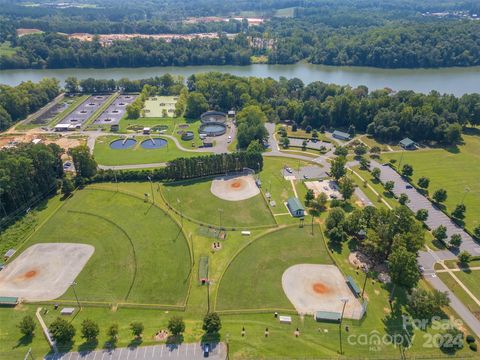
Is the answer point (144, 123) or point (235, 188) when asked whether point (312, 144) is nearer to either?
point (235, 188)

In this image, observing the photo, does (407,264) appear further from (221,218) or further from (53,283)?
(53,283)

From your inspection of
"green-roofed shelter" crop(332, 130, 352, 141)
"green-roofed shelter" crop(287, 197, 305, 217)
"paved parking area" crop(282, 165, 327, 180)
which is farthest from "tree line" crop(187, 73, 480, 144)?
"green-roofed shelter" crop(287, 197, 305, 217)

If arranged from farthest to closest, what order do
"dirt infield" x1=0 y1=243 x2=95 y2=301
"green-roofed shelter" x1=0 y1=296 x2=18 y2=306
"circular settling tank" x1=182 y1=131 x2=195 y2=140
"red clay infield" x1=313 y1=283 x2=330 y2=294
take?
"circular settling tank" x1=182 y1=131 x2=195 y2=140
"dirt infield" x1=0 y1=243 x2=95 y2=301
"red clay infield" x1=313 y1=283 x2=330 y2=294
"green-roofed shelter" x1=0 y1=296 x2=18 y2=306

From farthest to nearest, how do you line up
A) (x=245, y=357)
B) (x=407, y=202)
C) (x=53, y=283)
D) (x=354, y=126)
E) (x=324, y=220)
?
(x=354, y=126), (x=407, y=202), (x=324, y=220), (x=53, y=283), (x=245, y=357)

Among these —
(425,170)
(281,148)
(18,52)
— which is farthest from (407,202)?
(18,52)

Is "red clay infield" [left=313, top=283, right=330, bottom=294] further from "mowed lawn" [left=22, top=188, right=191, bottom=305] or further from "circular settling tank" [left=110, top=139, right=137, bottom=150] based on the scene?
"circular settling tank" [left=110, top=139, right=137, bottom=150]

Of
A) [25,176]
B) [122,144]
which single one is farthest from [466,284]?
[122,144]
